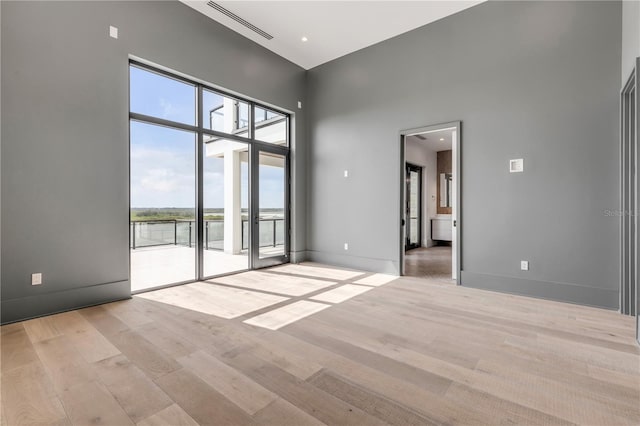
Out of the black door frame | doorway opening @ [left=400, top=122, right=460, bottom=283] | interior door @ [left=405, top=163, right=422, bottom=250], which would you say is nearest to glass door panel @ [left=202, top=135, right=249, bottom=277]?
doorway opening @ [left=400, top=122, right=460, bottom=283]

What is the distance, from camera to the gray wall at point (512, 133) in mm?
3479

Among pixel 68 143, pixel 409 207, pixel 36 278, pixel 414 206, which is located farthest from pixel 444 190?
pixel 36 278

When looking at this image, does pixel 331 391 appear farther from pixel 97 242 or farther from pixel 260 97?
pixel 260 97

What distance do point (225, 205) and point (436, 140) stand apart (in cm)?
597

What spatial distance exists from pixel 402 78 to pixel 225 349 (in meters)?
4.86

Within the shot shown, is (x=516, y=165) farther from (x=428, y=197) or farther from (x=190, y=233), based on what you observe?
(x=428, y=197)

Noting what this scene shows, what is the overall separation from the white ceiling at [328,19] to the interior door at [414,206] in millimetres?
4100

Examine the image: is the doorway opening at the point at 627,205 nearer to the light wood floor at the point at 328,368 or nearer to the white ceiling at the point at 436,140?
the light wood floor at the point at 328,368

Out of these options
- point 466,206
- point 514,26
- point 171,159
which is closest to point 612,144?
point 466,206

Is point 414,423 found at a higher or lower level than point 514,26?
lower

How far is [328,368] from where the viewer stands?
2143mm

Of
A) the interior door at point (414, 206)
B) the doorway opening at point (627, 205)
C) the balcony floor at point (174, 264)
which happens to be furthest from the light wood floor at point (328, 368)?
the interior door at point (414, 206)

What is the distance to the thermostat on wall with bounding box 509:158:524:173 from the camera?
3.95m

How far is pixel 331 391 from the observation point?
6.14 ft
